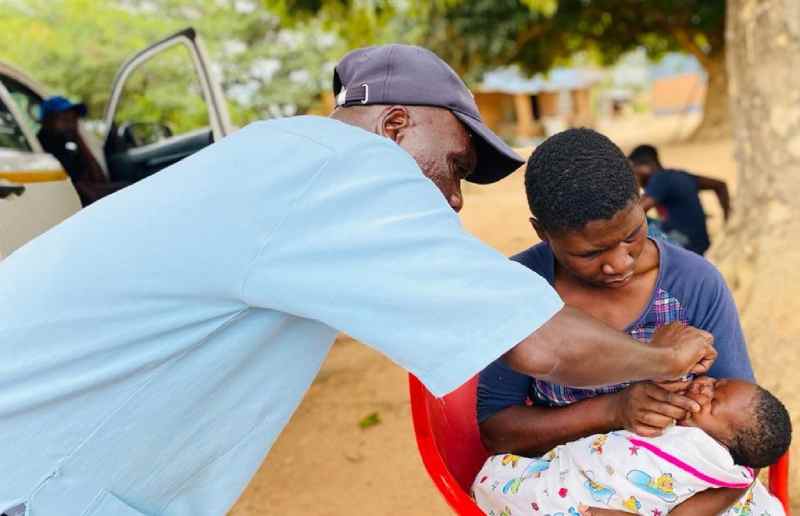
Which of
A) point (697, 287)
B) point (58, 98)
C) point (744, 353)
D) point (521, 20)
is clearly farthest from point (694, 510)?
point (521, 20)

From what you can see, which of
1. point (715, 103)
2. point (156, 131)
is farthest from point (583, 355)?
point (715, 103)

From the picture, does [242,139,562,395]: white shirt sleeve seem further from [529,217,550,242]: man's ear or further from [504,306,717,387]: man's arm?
[529,217,550,242]: man's ear

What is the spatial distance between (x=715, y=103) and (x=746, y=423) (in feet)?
56.3

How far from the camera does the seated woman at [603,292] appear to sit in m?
1.54

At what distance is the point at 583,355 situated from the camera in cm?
117

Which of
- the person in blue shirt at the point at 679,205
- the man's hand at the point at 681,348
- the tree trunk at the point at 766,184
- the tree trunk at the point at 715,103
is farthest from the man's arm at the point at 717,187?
the tree trunk at the point at 715,103

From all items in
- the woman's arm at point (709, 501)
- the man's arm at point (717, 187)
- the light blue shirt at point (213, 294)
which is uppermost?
the light blue shirt at point (213, 294)

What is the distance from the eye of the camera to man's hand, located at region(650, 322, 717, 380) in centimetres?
131

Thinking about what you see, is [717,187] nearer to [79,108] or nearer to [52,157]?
[52,157]

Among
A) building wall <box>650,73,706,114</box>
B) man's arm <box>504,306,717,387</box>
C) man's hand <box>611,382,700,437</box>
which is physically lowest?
building wall <box>650,73,706,114</box>

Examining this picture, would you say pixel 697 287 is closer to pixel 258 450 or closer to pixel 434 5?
pixel 258 450

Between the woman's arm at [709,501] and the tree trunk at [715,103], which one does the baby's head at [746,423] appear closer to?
the woman's arm at [709,501]

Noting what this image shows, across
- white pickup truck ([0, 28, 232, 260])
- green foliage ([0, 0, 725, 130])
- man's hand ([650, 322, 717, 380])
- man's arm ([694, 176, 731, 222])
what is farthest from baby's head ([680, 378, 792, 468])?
green foliage ([0, 0, 725, 130])

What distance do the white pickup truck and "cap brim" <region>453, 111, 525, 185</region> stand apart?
73.7 inches
